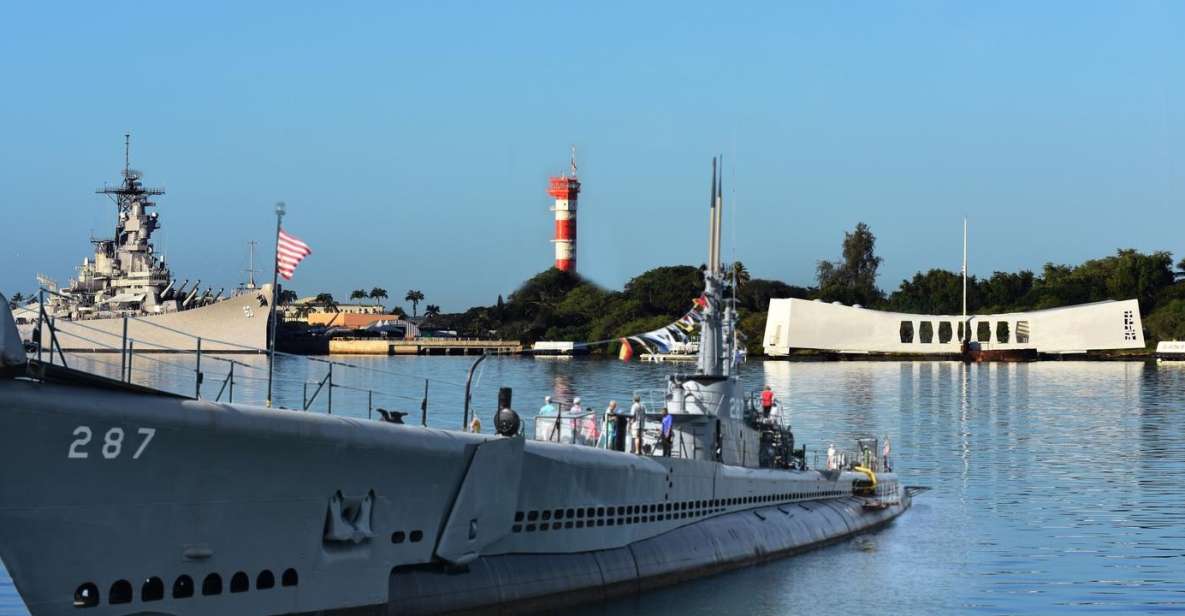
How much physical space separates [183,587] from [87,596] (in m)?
1.02

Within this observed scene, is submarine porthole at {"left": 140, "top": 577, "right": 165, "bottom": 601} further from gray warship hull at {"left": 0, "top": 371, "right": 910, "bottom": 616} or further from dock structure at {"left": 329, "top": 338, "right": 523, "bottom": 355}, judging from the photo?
dock structure at {"left": 329, "top": 338, "right": 523, "bottom": 355}

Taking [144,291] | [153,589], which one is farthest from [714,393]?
[144,291]

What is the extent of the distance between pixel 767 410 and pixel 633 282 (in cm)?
12861

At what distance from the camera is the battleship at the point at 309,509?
45.7 ft

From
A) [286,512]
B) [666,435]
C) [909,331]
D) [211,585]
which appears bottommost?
[211,585]

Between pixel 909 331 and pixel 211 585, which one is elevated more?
pixel 909 331

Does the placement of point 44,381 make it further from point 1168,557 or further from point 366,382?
point 366,382

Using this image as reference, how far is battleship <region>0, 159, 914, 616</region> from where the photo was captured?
13.9 m

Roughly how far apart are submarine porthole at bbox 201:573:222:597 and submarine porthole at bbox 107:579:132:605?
0.84m

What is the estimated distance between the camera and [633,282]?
160 meters

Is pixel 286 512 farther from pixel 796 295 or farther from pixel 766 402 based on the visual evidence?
pixel 796 295

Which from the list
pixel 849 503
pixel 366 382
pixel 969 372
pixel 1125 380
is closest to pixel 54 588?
pixel 849 503

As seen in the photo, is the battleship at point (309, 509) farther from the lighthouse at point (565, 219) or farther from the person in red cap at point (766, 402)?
the lighthouse at point (565, 219)

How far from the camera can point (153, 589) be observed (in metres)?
14.6
